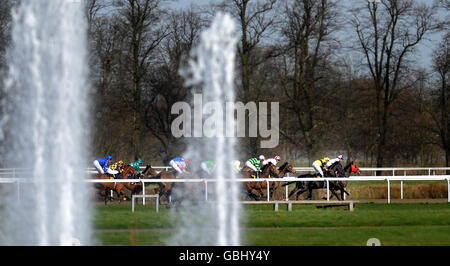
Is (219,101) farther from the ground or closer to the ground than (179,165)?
farther from the ground

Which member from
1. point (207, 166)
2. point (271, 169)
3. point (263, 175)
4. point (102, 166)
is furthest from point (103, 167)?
point (271, 169)

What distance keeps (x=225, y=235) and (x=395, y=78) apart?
24.5 meters

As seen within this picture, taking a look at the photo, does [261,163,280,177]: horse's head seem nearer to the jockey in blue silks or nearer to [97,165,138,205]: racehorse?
[97,165,138,205]: racehorse

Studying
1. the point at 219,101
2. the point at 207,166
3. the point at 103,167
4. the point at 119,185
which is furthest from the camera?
the point at 103,167

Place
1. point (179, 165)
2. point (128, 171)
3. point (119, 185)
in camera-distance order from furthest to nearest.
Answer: point (128, 171) < point (119, 185) < point (179, 165)

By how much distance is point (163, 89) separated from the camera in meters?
34.8

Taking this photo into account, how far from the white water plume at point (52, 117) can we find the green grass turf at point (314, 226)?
0.95 m

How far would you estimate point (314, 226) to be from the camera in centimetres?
1498

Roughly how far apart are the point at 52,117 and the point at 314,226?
18.4 ft

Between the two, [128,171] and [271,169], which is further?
[128,171]

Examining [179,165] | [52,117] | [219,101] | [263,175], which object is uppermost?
[219,101]

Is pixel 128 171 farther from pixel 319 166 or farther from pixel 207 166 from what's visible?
pixel 319 166

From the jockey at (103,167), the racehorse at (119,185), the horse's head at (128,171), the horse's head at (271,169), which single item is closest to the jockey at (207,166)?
the horse's head at (271,169)
